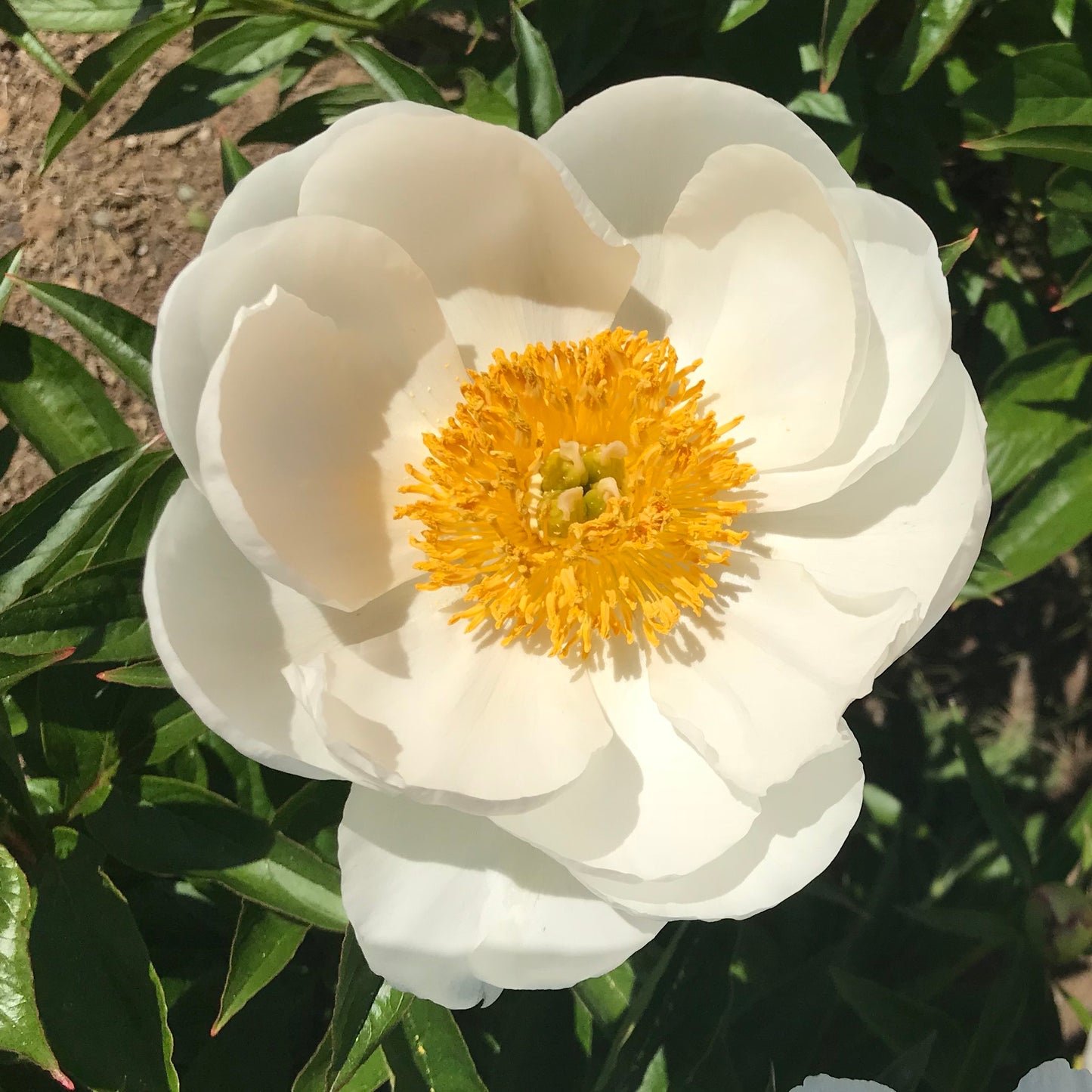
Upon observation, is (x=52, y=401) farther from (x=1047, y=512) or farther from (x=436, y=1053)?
(x=1047, y=512)

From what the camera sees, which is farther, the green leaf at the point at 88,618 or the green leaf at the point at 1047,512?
the green leaf at the point at 1047,512

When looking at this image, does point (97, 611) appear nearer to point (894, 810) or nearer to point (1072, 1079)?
point (1072, 1079)

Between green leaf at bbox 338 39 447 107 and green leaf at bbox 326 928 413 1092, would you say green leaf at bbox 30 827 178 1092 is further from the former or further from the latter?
green leaf at bbox 338 39 447 107

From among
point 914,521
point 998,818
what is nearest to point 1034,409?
point 998,818

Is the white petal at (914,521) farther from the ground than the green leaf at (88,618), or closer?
closer

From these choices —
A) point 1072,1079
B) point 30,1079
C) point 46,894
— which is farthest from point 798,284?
point 30,1079

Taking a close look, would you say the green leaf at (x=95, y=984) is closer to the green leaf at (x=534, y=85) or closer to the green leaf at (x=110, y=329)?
the green leaf at (x=110, y=329)

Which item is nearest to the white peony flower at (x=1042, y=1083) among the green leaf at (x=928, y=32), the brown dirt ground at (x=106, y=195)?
the green leaf at (x=928, y=32)
